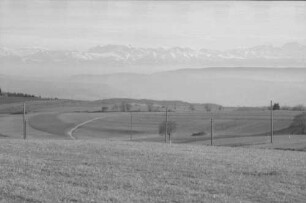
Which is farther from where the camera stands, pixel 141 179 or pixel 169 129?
pixel 169 129

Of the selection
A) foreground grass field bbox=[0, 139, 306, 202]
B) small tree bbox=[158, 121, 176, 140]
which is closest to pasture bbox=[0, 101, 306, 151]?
small tree bbox=[158, 121, 176, 140]

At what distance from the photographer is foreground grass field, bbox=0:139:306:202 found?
15.5 m

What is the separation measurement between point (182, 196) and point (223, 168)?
746cm

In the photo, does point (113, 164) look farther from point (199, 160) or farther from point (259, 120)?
point (259, 120)

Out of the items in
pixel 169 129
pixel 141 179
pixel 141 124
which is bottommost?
pixel 169 129

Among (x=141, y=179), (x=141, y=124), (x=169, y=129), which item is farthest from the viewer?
(x=141, y=124)

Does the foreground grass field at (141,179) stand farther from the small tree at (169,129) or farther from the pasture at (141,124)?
the small tree at (169,129)

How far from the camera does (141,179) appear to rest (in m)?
18.6

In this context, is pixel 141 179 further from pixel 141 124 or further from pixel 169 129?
pixel 141 124

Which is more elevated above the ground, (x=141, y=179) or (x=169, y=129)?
(x=141, y=179)

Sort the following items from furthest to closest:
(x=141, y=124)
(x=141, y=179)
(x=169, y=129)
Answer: (x=141, y=124) → (x=169, y=129) → (x=141, y=179)

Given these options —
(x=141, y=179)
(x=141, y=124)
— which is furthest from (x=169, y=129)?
(x=141, y=179)

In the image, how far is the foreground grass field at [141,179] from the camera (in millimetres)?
15500

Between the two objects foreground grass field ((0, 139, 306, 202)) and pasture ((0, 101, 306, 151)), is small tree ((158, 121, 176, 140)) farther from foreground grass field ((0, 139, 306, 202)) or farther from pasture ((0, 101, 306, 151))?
foreground grass field ((0, 139, 306, 202))
